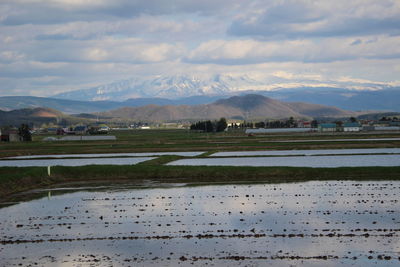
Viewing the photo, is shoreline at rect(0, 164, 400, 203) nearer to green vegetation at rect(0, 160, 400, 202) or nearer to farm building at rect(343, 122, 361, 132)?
green vegetation at rect(0, 160, 400, 202)

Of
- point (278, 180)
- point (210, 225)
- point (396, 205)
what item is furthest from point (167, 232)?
point (278, 180)

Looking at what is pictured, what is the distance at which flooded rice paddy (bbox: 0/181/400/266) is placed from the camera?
62.1ft

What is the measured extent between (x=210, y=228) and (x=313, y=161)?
28.2 m

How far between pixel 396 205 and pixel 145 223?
12147mm

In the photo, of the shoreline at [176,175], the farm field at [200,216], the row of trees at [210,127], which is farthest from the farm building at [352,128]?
the shoreline at [176,175]

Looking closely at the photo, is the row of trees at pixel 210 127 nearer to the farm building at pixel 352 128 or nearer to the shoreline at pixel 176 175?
the farm building at pixel 352 128

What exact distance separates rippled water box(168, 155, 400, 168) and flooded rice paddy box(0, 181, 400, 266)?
1160 cm

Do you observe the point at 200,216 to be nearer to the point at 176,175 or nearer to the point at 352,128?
the point at 176,175

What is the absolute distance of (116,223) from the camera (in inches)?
984

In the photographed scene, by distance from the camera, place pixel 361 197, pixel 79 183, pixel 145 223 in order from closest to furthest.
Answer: pixel 145 223
pixel 361 197
pixel 79 183

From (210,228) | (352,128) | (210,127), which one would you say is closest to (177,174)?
(210,228)

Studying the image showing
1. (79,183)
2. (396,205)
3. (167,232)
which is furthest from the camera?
(79,183)

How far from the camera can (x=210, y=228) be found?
23.0m

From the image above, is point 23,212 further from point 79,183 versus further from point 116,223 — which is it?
point 79,183
